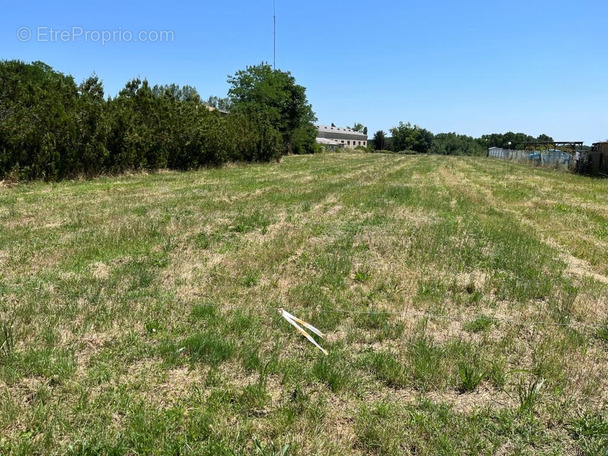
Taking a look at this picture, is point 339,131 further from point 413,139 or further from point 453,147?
point 453,147

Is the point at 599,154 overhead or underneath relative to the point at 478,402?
overhead

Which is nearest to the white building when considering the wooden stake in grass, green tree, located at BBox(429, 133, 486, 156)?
green tree, located at BBox(429, 133, 486, 156)

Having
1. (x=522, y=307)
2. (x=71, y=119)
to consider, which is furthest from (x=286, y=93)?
(x=522, y=307)

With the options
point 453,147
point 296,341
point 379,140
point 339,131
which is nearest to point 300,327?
point 296,341

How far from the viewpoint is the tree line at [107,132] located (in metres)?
13.6

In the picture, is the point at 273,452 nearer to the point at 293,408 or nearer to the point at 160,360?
the point at 293,408

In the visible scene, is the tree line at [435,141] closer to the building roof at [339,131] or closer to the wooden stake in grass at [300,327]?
the building roof at [339,131]

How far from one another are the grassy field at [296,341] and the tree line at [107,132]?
6865mm

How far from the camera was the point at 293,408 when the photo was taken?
9.30ft

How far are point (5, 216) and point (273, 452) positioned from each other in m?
8.56

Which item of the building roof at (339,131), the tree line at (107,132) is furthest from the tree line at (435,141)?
the tree line at (107,132)

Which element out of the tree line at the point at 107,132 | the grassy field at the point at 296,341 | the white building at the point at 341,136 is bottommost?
the grassy field at the point at 296,341

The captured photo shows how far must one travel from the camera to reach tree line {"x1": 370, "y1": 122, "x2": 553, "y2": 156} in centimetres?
10512

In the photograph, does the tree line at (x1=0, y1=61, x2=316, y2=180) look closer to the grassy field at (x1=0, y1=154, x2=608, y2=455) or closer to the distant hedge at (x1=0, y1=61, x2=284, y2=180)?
the distant hedge at (x1=0, y1=61, x2=284, y2=180)
